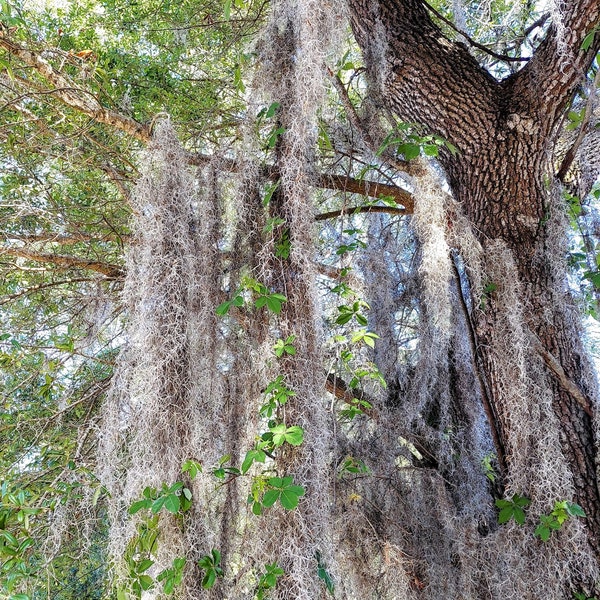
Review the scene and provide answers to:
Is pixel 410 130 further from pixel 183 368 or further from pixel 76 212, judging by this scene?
pixel 76 212

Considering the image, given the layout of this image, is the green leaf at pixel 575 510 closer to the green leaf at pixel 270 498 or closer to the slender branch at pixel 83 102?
the green leaf at pixel 270 498

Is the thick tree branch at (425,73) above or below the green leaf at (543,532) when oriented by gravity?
above

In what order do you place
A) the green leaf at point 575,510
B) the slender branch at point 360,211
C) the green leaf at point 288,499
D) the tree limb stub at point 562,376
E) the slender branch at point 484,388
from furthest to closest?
1. the slender branch at point 360,211
2. the slender branch at point 484,388
3. the tree limb stub at point 562,376
4. the green leaf at point 575,510
5. the green leaf at point 288,499

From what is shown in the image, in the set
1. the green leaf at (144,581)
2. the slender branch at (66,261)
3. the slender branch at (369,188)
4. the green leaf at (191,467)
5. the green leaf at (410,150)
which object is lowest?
the green leaf at (144,581)

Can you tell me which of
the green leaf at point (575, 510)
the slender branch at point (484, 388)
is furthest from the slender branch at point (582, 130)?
the green leaf at point (575, 510)

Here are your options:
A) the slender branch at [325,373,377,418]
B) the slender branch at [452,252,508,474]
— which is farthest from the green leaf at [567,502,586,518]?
the slender branch at [325,373,377,418]

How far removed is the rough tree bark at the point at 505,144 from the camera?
6.35 feet

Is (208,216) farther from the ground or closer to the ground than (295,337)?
farther from the ground

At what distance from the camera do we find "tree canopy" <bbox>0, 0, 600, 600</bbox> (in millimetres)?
1506

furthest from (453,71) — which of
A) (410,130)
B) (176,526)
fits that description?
(176,526)

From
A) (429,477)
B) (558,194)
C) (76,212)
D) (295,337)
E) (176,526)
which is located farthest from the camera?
(76,212)

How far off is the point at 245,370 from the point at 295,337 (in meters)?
0.28

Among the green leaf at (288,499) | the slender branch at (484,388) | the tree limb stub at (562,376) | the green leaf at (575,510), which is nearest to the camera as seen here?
the green leaf at (288,499)

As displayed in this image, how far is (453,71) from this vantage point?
6.90 ft
